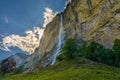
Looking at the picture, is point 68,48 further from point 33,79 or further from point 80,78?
point 80,78

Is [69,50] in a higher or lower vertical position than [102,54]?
higher

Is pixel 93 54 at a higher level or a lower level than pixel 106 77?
higher

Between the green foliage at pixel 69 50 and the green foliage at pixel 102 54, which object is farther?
the green foliage at pixel 69 50

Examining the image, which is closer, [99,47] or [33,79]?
[33,79]

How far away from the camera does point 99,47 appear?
14425 cm

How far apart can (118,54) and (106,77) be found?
53773 mm

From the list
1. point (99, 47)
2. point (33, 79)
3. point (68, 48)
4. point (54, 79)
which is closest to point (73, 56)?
point (68, 48)

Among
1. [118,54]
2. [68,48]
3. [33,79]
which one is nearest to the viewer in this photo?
[33,79]

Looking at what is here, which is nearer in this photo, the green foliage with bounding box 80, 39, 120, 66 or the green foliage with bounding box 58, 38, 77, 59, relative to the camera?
the green foliage with bounding box 80, 39, 120, 66

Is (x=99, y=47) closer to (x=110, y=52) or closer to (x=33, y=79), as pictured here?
(x=110, y=52)

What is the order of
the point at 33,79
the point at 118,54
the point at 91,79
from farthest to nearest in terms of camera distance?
the point at 118,54 → the point at 33,79 → the point at 91,79

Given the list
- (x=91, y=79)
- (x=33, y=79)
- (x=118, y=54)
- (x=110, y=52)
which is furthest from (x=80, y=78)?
(x=110, y=52)

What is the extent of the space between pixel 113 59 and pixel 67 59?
64.2 ft

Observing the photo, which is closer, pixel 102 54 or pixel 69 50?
pixel 69 50
